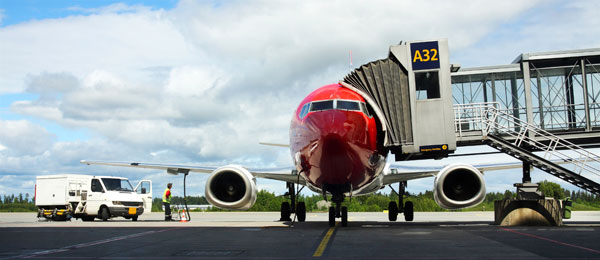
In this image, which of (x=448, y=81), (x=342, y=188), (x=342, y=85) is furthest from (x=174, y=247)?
(x=448, y=81)

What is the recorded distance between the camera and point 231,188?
51.5 ft

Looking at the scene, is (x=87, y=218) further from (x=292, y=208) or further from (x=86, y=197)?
(x=292, y=208)

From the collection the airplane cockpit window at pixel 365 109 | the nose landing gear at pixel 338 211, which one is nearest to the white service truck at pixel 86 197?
the nose landing gear at pixel 338 211

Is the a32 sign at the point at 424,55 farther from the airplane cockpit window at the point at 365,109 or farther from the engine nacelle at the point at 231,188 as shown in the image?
the engine nacelle at the point at 231,188

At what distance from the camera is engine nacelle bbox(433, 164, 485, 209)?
14.8 m


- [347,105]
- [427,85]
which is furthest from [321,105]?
[427,85]

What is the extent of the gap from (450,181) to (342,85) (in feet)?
14.9

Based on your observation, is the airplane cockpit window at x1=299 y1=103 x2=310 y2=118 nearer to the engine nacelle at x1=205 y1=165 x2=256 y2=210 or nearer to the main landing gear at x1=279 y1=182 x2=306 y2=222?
the engine nacelle at x1=205 y1=165 x2=256 y2=210

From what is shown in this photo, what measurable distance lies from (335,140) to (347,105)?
114cm

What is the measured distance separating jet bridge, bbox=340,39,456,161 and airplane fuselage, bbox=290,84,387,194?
35.5 inches

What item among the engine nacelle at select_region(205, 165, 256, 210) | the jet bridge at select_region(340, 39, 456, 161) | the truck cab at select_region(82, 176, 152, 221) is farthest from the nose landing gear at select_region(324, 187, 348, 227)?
the truck cab at select_region(82, 176, 152, 221)

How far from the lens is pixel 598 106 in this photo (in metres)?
16.6

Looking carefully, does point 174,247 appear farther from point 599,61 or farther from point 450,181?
point 599,61

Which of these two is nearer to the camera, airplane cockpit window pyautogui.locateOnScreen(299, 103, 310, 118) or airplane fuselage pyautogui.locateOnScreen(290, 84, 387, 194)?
airplane fuselage pyautogui.locateOnScreen(290, 84, 387, 194)
